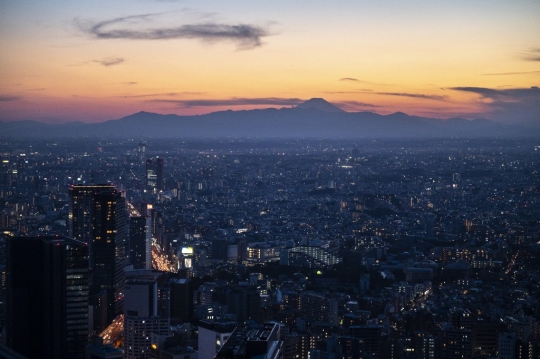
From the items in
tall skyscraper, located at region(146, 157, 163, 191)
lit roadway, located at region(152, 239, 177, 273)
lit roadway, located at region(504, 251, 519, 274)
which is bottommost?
lit roadway, located at region(152, 239, 177, 273)

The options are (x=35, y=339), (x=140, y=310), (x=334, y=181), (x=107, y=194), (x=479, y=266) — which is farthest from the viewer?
(x=334, y=181)

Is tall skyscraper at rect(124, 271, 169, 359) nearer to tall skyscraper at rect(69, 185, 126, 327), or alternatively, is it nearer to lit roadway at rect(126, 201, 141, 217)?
tall skyscraper at rect(69, 185, 126, 327)

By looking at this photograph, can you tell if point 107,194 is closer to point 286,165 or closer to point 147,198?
point 147,198

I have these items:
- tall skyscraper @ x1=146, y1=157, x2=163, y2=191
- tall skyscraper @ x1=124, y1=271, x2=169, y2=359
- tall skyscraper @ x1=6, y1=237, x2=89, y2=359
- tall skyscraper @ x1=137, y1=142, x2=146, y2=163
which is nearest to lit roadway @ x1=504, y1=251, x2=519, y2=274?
tall skyscraper @ x1=124, y1=271, x2=169, y2=359

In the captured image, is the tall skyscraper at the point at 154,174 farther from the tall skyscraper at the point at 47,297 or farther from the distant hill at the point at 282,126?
the tall skyscraper at the point at 47,297

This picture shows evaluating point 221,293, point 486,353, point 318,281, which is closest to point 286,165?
point 318,281

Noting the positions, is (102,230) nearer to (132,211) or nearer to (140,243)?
(140,243)

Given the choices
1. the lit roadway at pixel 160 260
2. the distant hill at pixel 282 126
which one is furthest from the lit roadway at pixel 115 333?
the lit roadway at pixel 160 260
